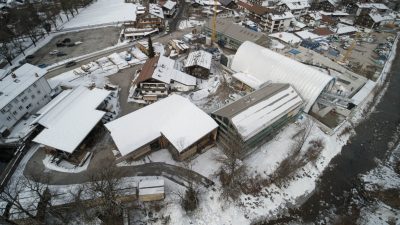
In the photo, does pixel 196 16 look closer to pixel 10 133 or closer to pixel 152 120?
pixel 152 120

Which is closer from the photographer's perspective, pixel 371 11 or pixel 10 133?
pixel 10 133

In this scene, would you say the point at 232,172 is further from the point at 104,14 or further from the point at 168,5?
the point at 104,14

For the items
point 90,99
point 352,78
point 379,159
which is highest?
point 90,99

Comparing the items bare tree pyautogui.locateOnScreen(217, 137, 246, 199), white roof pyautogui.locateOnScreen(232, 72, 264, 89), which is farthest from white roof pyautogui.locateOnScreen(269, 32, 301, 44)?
bare tree pyautogui.locateOnScreen(217, 137, 246, 199)

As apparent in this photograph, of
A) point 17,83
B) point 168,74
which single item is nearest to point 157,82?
point 168,74

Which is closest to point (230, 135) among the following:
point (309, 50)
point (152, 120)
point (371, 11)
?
point (152, 120)

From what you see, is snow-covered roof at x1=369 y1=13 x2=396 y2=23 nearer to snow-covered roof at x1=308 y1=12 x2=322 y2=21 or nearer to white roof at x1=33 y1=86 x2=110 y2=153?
snow-covered roof at x1=308 y1=12 x2=322 y2=21
